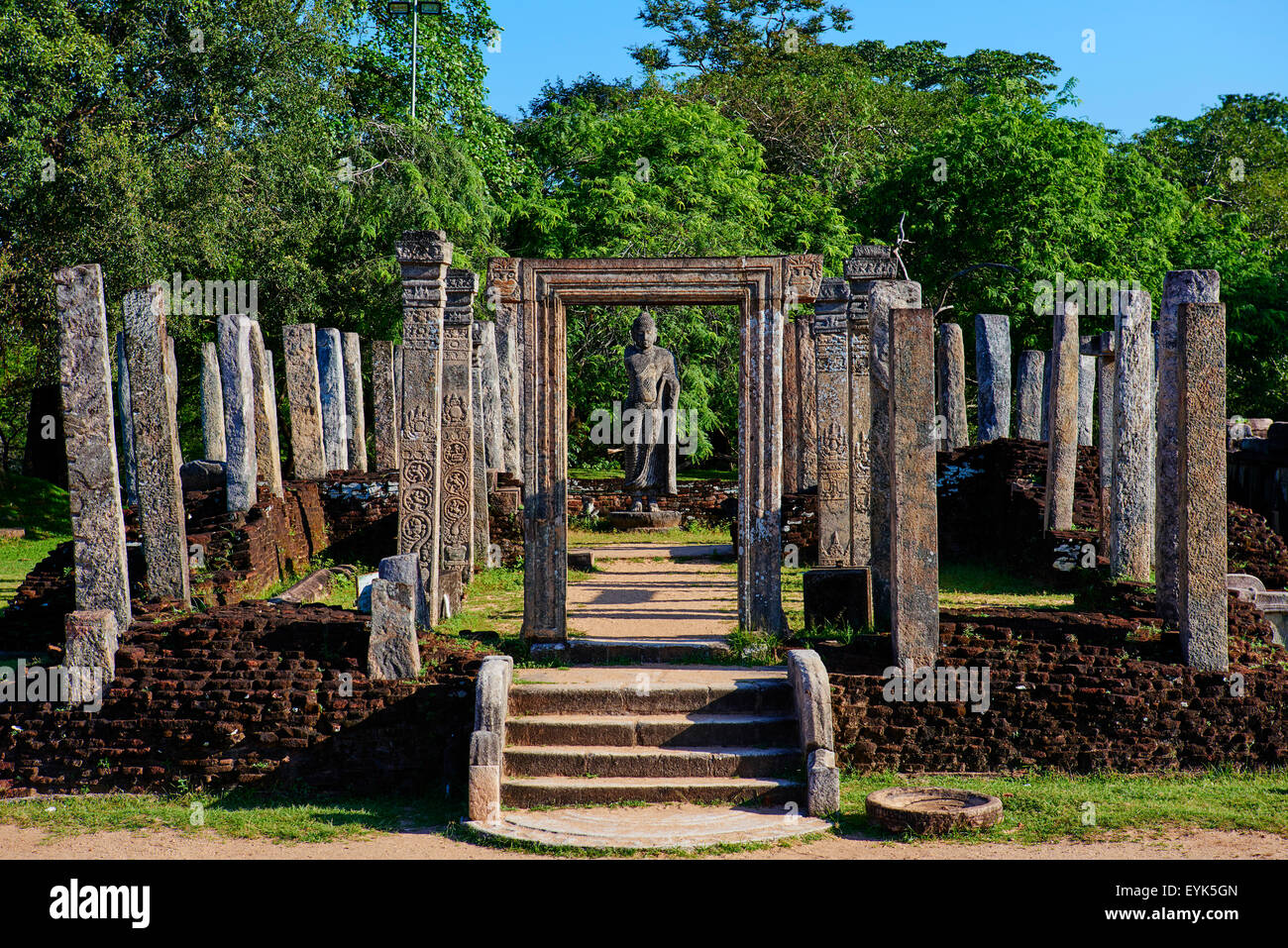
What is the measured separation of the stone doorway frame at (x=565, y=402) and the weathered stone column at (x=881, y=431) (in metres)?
0.79

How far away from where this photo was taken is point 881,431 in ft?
36.4

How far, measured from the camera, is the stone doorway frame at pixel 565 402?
35.7ft

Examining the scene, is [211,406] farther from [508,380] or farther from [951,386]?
[951,386]

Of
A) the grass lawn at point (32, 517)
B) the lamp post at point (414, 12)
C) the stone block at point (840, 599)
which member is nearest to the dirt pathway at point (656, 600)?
the stone block at point (840, 599)

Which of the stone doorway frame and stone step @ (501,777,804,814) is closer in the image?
stone step @ (501,777,804,814)

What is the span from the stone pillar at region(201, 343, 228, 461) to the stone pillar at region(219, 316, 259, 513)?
5.31 feet

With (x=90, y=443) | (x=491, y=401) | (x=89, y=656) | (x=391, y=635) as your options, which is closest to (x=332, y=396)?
(x=491, y=401)

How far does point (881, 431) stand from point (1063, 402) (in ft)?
13.4

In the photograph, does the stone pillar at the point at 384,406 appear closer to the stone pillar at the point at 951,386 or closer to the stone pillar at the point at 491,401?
the stone pillar at the point at 491,401

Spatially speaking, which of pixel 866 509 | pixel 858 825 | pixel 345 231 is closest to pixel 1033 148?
pixel 345 231

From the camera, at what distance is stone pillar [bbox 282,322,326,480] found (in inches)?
690

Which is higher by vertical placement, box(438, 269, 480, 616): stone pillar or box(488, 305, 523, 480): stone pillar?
box(488, 305, 523, 480): stone pillar

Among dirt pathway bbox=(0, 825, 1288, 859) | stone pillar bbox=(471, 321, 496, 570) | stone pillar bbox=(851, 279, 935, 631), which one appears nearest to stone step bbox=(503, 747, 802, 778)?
dirt pathway bbox=(0, 825, 1288, 859)

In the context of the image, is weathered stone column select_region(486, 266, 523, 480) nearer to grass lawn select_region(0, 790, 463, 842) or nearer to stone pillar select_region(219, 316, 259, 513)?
stone pillar select_region(219, 316, 259, 513)
